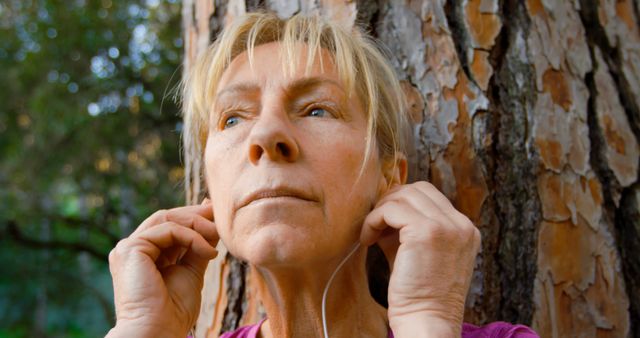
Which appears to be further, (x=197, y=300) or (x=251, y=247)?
(x=197, y=300)

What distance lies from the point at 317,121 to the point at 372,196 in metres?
0.25

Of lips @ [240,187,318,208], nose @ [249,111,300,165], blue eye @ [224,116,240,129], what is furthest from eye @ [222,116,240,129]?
lips @ [240,187,318,208]

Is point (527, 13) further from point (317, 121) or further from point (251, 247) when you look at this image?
point (251, 247)

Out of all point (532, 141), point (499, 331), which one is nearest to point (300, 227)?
point (499, 331)

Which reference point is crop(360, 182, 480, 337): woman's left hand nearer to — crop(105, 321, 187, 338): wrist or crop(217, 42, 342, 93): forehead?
crop(217, 42, 342, 93): forehead

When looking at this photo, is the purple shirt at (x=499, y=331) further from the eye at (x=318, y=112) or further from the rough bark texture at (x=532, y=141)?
the eye at (x=318, y=112)

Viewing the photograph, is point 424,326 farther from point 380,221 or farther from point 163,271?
point 163,271

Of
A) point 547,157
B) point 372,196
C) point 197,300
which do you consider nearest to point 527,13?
point 547,157

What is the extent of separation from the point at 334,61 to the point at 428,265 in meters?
0.60

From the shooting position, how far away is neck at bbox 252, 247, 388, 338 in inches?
61.1

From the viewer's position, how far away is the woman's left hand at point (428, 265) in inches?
52.7

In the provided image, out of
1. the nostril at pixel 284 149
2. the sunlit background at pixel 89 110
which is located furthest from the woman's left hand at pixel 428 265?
the sunlit background at pixel 89 110

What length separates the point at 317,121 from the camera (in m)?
1.49

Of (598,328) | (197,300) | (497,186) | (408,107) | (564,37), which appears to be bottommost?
(598,328)
